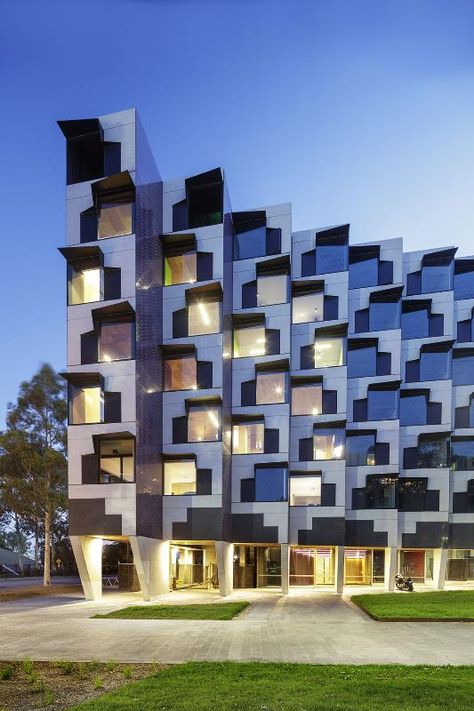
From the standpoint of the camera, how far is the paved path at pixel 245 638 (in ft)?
40.1

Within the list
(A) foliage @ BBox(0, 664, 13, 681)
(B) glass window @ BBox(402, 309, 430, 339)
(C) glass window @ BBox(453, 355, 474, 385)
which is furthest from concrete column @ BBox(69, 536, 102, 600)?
(C) glass window @ BBox(453, 355, 474, 385)

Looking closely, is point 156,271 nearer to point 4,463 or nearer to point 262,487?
point 262,487

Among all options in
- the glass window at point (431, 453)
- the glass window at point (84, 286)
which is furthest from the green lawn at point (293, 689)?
the glass window at point (431, 453)

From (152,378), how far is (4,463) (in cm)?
1319

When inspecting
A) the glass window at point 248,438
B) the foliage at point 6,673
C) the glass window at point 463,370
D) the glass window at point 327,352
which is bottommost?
the foliage at point 6,673

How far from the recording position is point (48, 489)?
32.0 m

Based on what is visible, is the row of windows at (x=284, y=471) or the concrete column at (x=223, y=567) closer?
the row of windows at (x=284, y=471)

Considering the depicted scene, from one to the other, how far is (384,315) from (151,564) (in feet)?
67.3

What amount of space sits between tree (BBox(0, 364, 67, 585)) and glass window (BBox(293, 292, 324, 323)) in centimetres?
1656

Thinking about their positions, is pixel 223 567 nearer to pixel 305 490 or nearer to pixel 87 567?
pixel 305 490

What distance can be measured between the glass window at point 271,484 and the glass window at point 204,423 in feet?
12.3

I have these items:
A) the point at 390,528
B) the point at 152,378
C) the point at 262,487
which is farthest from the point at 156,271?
the point at 390,528

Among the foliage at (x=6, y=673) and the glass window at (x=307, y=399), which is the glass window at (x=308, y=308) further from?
the foliage at (x=6, y=673)

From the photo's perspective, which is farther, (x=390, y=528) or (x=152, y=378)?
(x=390, y=528)
